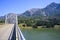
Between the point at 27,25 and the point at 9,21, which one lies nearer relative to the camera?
the point at 9,21

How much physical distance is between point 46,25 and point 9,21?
61537 mm

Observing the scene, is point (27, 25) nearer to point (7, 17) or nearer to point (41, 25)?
point (41, 25)

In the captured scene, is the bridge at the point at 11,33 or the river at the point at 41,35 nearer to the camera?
the bridge at the point at 11,33

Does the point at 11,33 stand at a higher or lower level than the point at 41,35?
higher

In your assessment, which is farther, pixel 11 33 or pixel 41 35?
pixel 41 35

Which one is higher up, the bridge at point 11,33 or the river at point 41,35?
the bridge at point 11,33

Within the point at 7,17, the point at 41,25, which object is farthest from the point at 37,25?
the point at 7,17

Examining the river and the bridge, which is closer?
the bridge

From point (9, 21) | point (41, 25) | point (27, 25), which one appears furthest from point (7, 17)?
point (41, 25)

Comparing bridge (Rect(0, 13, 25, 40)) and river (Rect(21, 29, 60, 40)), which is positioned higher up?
bridge (Rect(0, 13, 25, 40))

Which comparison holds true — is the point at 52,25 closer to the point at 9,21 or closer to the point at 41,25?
the point at 41,25

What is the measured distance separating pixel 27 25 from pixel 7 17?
52.9 m

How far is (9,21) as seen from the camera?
5794 centimetres

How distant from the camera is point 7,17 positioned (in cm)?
5834
